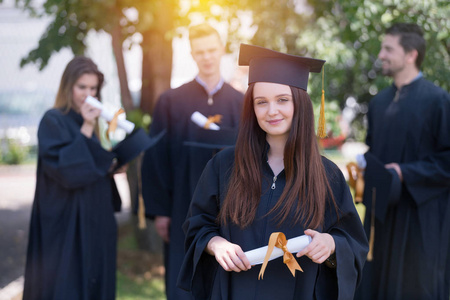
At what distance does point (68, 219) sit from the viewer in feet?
12.6

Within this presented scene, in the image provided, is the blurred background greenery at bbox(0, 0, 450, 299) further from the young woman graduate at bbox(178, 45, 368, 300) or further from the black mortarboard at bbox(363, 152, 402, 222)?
the young woman graduate at bbox(178, 45, 368, 300)

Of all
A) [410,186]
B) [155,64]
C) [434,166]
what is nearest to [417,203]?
[410,186]

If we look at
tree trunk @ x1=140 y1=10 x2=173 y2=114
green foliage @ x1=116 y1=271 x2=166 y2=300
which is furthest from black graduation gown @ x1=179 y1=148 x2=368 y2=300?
tree trunk @ x1=140 y1=10 x2=173 y2=114

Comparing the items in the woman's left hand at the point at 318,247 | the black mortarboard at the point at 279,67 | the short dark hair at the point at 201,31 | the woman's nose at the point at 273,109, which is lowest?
the woman's left hand at the point at 318,247

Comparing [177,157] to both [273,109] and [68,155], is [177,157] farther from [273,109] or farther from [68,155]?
[273,109]

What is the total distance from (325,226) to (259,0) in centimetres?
397

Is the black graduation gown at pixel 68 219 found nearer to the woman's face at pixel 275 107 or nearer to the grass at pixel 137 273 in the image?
the grass at pixel 137 273

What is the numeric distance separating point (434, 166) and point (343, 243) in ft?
6.39

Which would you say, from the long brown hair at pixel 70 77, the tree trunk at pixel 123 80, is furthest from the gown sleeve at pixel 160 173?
the tree trunk at pixel 123 80

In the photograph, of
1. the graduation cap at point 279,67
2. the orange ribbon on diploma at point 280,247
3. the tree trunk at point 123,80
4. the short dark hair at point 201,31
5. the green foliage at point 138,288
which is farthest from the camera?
the tree trunk at point 123,80

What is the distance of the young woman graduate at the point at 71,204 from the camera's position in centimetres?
369

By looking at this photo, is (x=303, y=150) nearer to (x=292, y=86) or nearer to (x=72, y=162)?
(x=292, y=86)

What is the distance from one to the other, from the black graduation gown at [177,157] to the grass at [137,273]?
68.1 inches

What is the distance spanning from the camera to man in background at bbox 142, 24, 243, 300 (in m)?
3.74
